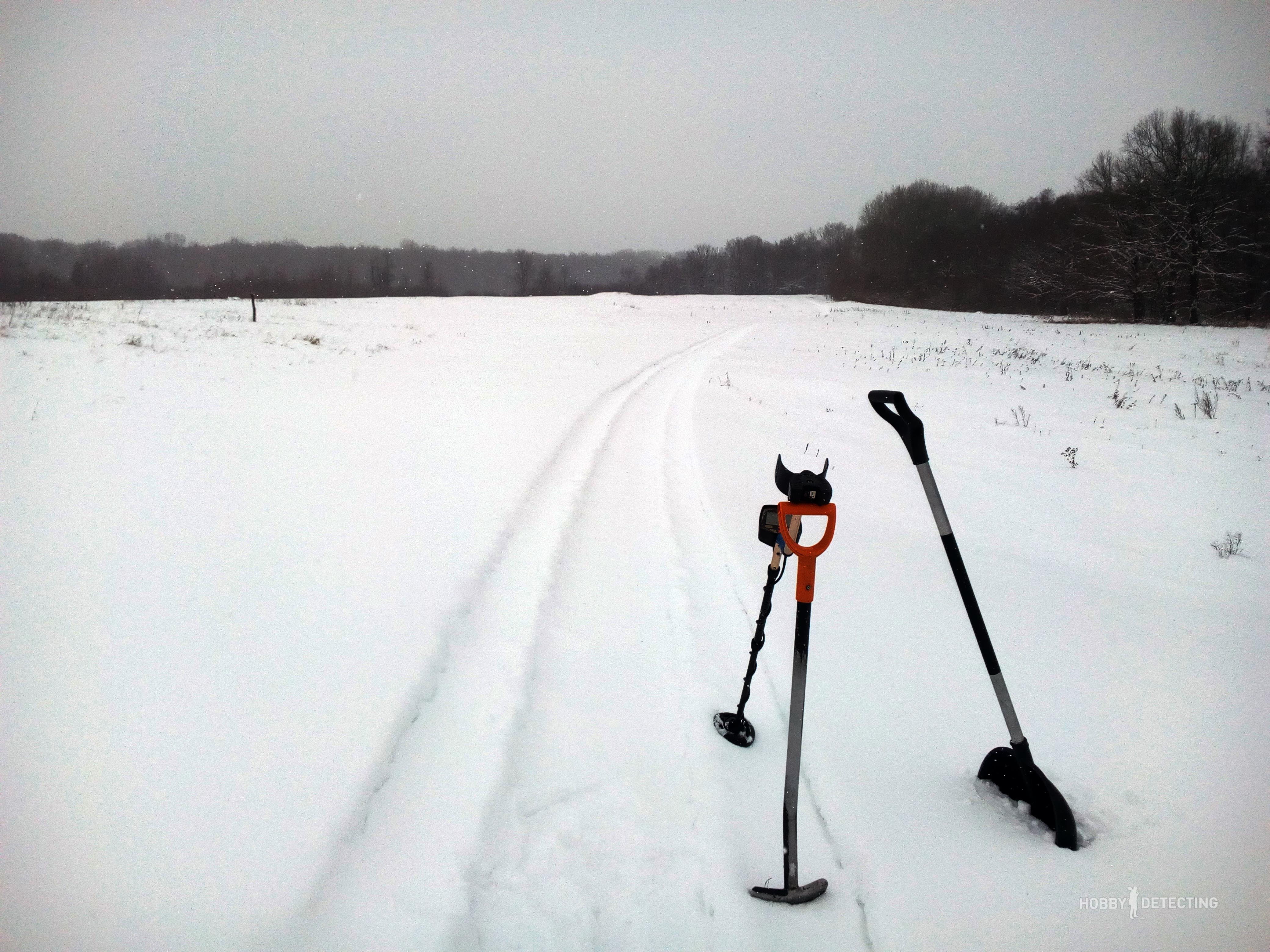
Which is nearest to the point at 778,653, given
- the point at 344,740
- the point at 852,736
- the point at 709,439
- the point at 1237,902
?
the point at 852,736

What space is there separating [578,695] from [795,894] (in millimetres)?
1362

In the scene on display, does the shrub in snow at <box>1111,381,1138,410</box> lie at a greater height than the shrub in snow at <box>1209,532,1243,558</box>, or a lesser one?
greater

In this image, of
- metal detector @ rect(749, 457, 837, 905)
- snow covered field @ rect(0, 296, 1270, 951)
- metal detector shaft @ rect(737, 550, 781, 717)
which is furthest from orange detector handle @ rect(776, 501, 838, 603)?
snow covered field @ rect(0, 296, 1270, 951)

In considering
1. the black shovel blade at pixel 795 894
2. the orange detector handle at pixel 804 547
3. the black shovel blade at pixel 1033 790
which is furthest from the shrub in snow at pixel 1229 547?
the orange detector handle at pixel 804 547

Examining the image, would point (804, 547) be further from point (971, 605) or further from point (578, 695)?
point (578, 695)

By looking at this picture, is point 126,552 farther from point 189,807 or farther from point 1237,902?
point 1237,902

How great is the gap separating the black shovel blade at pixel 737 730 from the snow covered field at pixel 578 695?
0.10 meters

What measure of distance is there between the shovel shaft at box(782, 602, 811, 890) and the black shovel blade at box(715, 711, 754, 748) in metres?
0.68

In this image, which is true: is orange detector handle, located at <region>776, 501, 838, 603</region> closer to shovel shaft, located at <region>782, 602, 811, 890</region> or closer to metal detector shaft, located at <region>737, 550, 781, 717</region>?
shovel shaft, located at <region>782, 602, 811, 890</region>

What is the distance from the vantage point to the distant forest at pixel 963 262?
27.1 metres

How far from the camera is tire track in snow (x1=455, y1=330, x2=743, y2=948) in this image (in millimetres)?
1878

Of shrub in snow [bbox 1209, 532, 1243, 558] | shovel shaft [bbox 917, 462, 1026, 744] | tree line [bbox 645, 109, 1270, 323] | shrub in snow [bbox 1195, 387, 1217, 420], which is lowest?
shrub in snow [bbox 1209, 532, 1243, 558]

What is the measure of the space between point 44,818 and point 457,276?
122 meters

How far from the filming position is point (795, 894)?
1.86m
